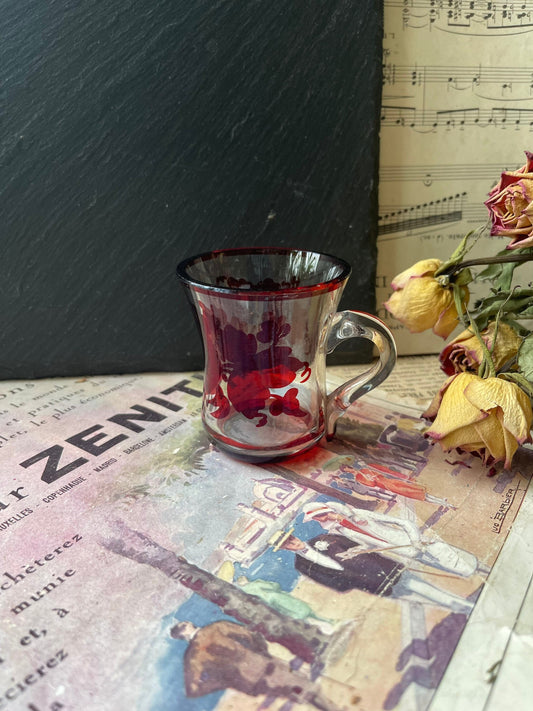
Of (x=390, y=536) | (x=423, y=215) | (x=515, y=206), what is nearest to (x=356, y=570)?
(x=390, y=536)

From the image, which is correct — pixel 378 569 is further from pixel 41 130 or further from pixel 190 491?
pixel 41 130

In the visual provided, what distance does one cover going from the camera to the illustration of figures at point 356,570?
0.34m

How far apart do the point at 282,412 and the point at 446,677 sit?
0.80ft

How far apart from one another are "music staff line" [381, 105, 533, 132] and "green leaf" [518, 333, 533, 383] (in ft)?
0.96

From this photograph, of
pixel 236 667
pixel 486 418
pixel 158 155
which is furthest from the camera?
pixel 158 155

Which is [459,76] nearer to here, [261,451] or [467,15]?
[467,15]

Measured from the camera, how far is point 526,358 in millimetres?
432

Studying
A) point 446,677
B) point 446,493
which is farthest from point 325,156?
point 446,677

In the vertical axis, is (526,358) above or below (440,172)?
below

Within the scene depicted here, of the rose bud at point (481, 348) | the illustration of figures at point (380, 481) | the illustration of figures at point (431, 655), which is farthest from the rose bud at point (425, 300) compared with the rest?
the illustration of figures at point (431, 655)

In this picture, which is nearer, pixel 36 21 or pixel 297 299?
pixel 297 299

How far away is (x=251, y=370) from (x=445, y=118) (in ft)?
1.22

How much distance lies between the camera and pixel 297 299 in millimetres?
418

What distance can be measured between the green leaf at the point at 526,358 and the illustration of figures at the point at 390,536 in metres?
0.14
